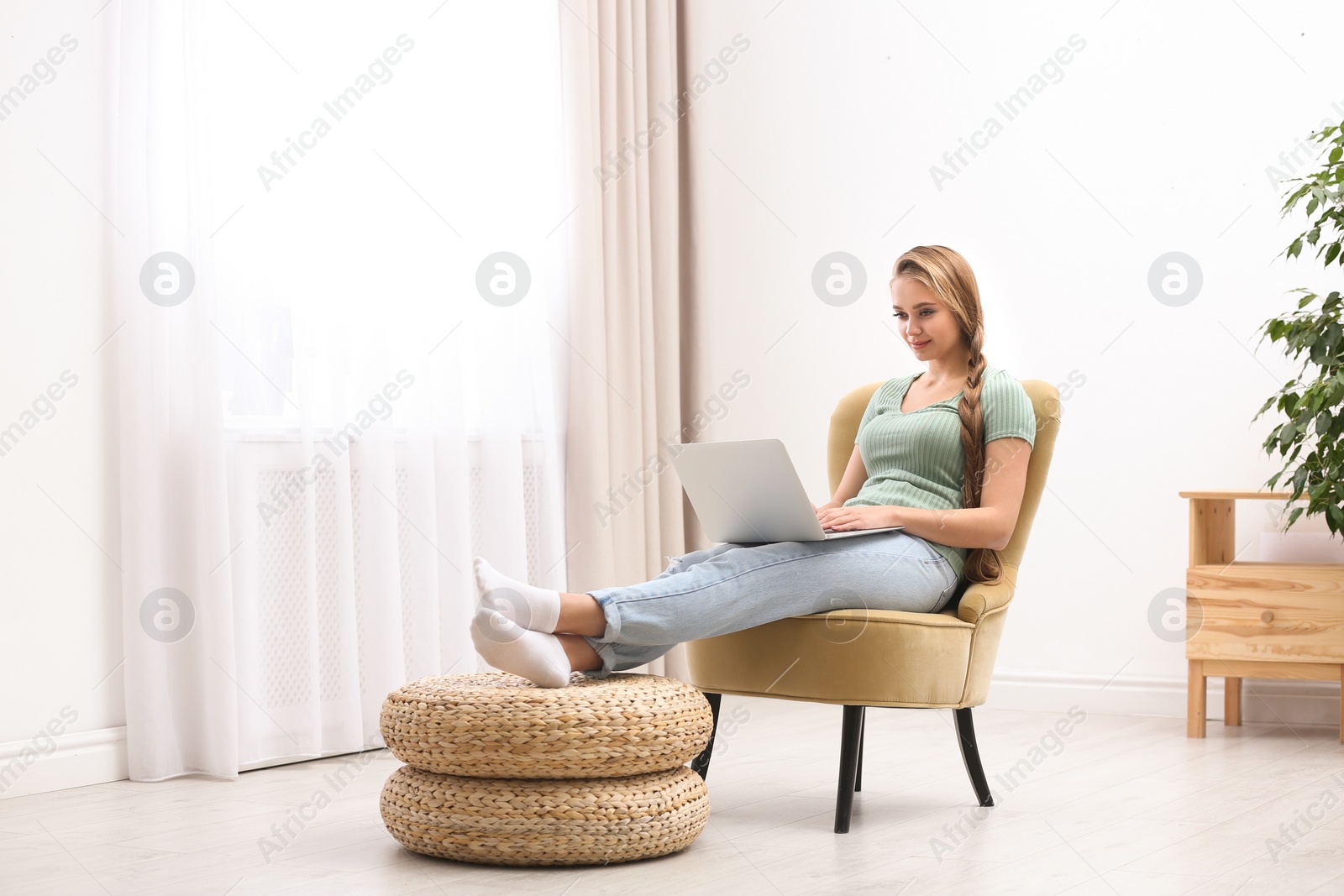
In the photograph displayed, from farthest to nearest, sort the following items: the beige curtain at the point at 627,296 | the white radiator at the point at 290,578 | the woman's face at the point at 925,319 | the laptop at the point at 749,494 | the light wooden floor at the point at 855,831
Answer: the beige curtain at the point at 627,296 → the white radiator at the point at 290,578 → the woman's face at the point at 925,319 → the laptop at the point at 749,494 → the light wooden floor at the point at 855,831

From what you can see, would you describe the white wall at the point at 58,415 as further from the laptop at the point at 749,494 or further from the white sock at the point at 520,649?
the laptop at the point at 749,494

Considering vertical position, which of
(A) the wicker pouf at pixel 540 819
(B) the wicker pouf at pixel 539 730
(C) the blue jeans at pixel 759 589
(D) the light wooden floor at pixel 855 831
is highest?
(C) the blue jeans at pixel 759 589

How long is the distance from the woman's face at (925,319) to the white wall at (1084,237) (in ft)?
4.10

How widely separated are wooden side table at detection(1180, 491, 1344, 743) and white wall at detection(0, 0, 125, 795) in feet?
7.57

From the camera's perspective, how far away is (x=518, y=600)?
72.4 inches

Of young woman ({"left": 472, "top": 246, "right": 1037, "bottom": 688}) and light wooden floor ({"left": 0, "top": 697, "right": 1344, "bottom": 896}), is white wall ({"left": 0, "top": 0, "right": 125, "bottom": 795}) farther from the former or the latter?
young woman ({"left": 472, "top": 246, "right": 1037, "bottom": 688})

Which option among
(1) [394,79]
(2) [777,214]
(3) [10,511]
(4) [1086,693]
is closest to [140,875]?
(3) [10,511]

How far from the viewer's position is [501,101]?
10.7 ft

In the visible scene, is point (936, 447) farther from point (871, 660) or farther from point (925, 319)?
point (871, 660)

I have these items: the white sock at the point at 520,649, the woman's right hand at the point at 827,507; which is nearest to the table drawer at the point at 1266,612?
the woman's right hand at the point at 827,507

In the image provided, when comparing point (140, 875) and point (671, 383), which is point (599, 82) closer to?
point (671, 383)

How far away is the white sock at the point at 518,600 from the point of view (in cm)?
179

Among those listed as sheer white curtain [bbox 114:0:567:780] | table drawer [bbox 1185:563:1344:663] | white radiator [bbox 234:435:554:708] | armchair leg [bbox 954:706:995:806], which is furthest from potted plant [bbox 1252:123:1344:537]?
white radiator [bbox 234:435:554:708]

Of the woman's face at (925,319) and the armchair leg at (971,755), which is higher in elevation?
the woman's face at (925,319)
